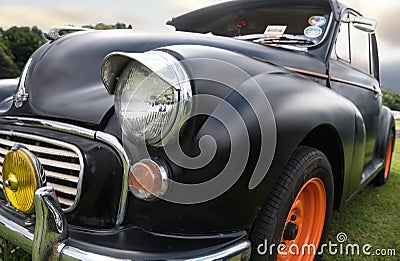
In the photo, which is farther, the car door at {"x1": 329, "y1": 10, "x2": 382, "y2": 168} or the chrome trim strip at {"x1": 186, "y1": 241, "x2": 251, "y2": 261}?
the car door at {"x1": 329, "y1": 10, "x2": 382, "y2": 168}

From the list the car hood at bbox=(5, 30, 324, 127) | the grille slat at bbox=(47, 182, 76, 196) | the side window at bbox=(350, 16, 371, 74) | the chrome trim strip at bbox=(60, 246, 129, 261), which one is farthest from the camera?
the side window at bbox=(350, 16, 371, 74)

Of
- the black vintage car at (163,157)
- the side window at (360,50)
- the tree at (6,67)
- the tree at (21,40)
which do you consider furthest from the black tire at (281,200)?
the tree at (21,40)

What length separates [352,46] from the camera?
296cm

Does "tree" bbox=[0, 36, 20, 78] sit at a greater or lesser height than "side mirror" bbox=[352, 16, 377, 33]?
lesser

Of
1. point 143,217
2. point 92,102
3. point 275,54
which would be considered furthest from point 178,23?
point 143,217

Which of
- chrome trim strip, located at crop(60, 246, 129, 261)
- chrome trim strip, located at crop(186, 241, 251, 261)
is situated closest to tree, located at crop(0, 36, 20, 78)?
chrome trim strip, located at crop(60, 246, 129, 261)

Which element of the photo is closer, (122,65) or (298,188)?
(122,65)

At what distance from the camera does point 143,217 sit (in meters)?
1.27

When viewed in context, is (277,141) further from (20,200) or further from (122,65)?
(20,200)

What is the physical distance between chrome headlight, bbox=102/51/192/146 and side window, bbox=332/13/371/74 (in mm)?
1690

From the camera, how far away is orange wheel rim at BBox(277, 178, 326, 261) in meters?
1.73

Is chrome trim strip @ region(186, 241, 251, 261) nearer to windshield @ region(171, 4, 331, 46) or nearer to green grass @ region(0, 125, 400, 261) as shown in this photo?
green grass @ region(0, 125, 400, 261)

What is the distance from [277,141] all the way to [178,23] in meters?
2.21

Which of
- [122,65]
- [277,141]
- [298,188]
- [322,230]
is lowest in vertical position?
[322,230]
